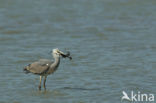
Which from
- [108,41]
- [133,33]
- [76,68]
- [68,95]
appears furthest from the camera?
[133,33]

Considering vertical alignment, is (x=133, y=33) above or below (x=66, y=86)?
above

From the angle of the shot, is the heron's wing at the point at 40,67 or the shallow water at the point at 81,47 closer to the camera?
the heron's wing at the point at 40,67

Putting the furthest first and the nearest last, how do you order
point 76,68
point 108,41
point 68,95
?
point 108,41 < point 76,68 < point 68,95

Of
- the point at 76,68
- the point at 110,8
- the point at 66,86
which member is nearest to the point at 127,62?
the point at 76,68

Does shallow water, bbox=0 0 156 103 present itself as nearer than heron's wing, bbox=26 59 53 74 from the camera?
No

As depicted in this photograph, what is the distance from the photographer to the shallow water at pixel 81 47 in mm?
10680

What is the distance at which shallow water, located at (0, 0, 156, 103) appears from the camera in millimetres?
10680

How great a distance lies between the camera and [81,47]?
49.2 feet

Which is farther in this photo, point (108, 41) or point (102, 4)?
point (102, 4)

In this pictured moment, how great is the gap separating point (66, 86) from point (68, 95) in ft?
2.23

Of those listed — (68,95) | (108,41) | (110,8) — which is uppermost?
(110,8)

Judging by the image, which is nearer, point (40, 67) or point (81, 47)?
point (40, 67)

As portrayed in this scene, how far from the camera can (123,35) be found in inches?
657

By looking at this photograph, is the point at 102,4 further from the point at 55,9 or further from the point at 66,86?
the point at 66,86
